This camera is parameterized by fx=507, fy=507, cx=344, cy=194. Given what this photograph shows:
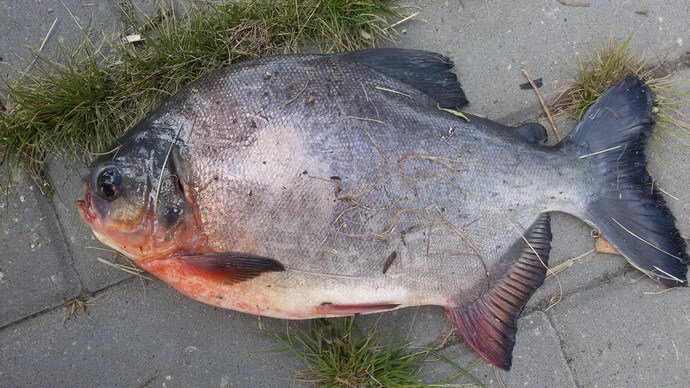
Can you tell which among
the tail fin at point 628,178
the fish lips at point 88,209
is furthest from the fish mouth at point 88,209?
the tail fin at point 628,178

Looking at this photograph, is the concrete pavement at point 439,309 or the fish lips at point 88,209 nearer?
the fish lips at point 88,209

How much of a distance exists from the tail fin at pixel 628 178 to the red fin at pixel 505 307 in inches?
15.7

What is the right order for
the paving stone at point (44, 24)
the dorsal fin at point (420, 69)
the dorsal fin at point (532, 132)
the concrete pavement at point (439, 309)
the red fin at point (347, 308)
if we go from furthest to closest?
the paving stone at point (44, 24) < the concrete pavement at point (439, 309) < the dorsal fin at point (532, 132) < the dorsal fin at point (420, 69) < the red fin at point (347, 308)

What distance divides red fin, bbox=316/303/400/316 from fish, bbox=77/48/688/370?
11 mm

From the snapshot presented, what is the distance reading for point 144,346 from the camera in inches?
121

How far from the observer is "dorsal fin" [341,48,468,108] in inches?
113

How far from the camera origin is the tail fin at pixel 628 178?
2938mm

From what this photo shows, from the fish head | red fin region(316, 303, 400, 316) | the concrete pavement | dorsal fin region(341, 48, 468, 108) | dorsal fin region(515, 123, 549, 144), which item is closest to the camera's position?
the fish head

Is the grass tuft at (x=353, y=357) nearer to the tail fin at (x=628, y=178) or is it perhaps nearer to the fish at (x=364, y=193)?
the fish at (x=364, y=193)

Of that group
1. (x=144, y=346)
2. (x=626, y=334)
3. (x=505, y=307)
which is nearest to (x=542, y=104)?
(x=505, y=307)

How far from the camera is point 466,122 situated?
284cm

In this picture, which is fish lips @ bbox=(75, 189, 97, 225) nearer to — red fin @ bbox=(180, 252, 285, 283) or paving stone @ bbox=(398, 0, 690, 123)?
red fin @ bbox=(180, 252, 285, 283)

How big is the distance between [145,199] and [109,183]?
20cm

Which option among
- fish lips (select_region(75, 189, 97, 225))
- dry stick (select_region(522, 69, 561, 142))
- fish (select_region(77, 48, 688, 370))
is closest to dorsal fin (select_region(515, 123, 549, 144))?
fish (select_region(77, 48, 688, 370))
